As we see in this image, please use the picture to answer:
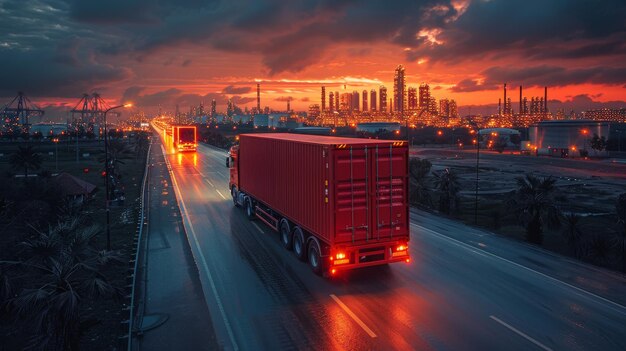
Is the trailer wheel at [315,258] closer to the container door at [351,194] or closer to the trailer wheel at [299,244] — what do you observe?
the trailer wheel at [299,244]

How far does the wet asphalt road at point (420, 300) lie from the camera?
11.8 meters

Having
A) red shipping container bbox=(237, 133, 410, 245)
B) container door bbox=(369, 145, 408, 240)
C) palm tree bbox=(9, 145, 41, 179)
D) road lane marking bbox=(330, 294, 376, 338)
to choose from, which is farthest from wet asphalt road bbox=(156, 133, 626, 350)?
palm tree bbox=(9, 145, 41, 179)

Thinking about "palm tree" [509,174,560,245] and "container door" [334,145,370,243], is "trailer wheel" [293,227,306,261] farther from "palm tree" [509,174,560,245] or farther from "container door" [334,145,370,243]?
"palm tree" [509,174,560,245]

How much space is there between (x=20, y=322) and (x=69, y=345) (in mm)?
5783

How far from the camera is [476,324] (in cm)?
1265

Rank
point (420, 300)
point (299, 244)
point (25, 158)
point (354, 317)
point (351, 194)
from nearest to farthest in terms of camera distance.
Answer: point (354, 317)
point (420, 300)
point (351, 194)
point (299, 244)
point (25, 158)

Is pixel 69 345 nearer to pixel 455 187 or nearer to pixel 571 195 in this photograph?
pixel 455 187

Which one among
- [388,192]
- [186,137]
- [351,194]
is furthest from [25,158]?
[388,192]

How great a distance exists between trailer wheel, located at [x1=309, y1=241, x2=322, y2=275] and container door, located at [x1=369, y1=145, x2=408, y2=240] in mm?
2293

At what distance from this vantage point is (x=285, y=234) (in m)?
20.1

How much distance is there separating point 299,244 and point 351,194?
4.14m

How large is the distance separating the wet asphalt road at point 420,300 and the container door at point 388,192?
206cm

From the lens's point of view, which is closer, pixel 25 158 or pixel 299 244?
pixel 299 244

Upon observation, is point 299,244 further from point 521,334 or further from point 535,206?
point 535,206
